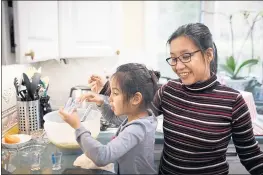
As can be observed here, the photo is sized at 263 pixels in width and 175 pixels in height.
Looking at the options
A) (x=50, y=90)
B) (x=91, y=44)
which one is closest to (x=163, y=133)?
(x=50, y=90)

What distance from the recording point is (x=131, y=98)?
24.0 inches

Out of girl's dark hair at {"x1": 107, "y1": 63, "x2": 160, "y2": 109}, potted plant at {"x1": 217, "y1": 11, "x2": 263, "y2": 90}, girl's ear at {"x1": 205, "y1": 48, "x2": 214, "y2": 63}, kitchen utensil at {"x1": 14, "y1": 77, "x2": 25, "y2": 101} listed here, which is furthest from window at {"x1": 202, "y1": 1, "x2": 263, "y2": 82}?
kitchen utensil at {"x1": 14, "y1": 77, "x2": 25, "y2": 101}

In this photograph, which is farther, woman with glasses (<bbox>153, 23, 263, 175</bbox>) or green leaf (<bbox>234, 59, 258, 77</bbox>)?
green leaf (<bbox>234, 59, 258, 77</bbox>)

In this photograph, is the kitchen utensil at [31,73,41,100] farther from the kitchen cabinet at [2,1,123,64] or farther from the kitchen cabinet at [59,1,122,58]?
the kitchen cabinet at [59,1,122,58]

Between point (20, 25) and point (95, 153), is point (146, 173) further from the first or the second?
point (20, 25)

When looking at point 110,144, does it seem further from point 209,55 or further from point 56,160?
point 209,55

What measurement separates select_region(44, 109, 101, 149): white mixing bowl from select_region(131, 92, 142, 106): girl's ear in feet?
0.45

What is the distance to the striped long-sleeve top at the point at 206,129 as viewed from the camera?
63 cm

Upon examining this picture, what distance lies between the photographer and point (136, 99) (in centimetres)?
62

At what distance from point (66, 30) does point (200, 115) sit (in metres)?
0.74

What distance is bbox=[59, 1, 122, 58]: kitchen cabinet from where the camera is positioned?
3.63ft

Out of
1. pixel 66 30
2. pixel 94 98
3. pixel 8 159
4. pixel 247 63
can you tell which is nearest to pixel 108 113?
pixel 94 98

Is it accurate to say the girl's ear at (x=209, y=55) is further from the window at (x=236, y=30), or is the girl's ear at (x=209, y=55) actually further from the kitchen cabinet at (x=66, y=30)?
the kitchen cabinet at (x=66, y=30)

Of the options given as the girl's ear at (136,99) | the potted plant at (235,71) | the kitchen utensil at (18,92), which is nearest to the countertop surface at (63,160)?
the girl's ear at (136,99)
